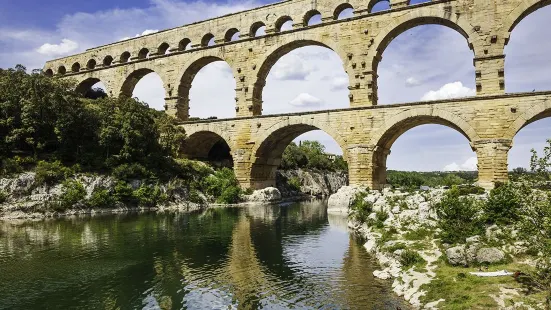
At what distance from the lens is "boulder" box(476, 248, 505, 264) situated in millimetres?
12138

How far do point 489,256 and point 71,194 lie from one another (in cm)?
2616

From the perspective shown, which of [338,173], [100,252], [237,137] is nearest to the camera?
[100,252]

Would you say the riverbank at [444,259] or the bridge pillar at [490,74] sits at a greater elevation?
the bridge pillar at [490,74]

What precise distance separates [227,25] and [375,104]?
53.6 ft

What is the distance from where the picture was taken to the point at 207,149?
4309 cm

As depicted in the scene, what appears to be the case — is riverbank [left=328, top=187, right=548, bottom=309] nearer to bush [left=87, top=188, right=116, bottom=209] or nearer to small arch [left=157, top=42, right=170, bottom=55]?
bush [left=87, top=188, right=116, bottom=209]

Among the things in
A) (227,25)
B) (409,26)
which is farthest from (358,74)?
(227,25)

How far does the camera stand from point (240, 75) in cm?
3731

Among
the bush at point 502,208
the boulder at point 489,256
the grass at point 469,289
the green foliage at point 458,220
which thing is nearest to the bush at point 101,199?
the green foliage at point 458,220

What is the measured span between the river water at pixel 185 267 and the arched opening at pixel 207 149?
16640mm

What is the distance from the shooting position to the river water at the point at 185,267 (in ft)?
36.9

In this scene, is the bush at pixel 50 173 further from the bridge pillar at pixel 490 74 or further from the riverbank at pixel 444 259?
the bridge pillar at pixel 490 74

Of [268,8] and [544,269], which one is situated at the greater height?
[268,8]

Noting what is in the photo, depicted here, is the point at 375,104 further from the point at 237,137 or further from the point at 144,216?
the point at 144,216
